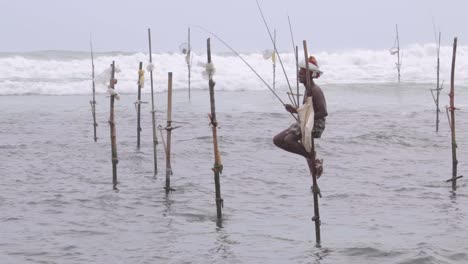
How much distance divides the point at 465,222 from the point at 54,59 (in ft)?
120

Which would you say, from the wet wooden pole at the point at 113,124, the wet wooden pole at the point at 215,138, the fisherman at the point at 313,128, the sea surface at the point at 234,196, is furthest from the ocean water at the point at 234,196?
the fisherman at the point at 313,128

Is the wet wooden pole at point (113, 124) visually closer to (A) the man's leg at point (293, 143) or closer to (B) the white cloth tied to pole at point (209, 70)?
(B) the white cloth tied to pole at point (209, 70)

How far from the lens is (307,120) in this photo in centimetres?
788

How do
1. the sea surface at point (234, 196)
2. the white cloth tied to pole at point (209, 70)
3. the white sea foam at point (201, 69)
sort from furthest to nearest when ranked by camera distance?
the white sea foam at point (201, 69), the white cloth tied to pole at point (209, 70), the sea surface at point (234, 196)

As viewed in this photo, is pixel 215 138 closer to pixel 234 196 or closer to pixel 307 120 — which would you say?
pixel 307 120

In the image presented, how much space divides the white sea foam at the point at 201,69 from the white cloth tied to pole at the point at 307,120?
2553 centimetres

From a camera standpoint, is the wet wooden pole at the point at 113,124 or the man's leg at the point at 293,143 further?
the wet wooden pole at the point at 113,124

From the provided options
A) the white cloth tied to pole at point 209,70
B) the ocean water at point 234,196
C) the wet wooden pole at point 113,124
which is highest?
the white cloth tied to pole at point 209,70

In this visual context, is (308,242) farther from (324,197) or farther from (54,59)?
(54,59)

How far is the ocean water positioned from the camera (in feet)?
28.5

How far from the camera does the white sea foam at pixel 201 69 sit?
1403 inches

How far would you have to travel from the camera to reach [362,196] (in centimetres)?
1191

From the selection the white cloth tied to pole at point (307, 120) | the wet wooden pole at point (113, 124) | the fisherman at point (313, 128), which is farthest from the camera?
the wet wooden pole at point (113, 124)

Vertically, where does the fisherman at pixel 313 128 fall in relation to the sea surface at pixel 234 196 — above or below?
above
